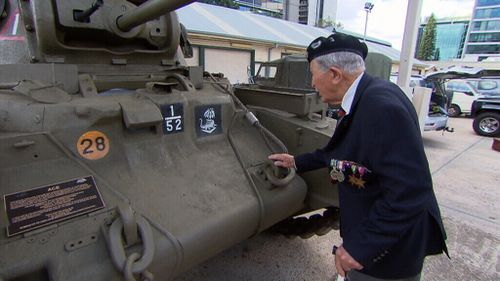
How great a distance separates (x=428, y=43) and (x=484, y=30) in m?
13.9

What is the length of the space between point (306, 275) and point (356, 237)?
5.90ft

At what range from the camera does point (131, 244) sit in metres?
1.59

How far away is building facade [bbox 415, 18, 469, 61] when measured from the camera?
7112 cm

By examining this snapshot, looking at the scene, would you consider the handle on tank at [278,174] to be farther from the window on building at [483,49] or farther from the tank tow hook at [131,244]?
the window on building at [483,49]

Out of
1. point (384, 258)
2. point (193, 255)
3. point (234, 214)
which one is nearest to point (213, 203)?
point (234, 214)

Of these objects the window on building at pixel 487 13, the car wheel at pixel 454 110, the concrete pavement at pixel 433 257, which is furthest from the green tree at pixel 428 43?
the concrete pavement at pixel 433 257

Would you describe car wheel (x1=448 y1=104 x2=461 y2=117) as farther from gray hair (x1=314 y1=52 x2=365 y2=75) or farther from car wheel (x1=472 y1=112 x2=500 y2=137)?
gray hair (x1=314 y1=52 x2=365 y2=75)


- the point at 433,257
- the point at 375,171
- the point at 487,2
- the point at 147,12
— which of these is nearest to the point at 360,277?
the point at 375,171

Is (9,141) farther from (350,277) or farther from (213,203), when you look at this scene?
(350,277)

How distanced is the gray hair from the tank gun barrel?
859 mm

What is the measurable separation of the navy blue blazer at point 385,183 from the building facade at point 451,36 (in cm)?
8083

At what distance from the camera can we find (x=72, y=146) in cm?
184

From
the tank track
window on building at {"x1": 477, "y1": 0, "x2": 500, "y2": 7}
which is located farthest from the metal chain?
window on building at {"x1": 477, "y1": 0, "x2": 500, "y2": 7}

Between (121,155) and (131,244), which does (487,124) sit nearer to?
(121,155)
